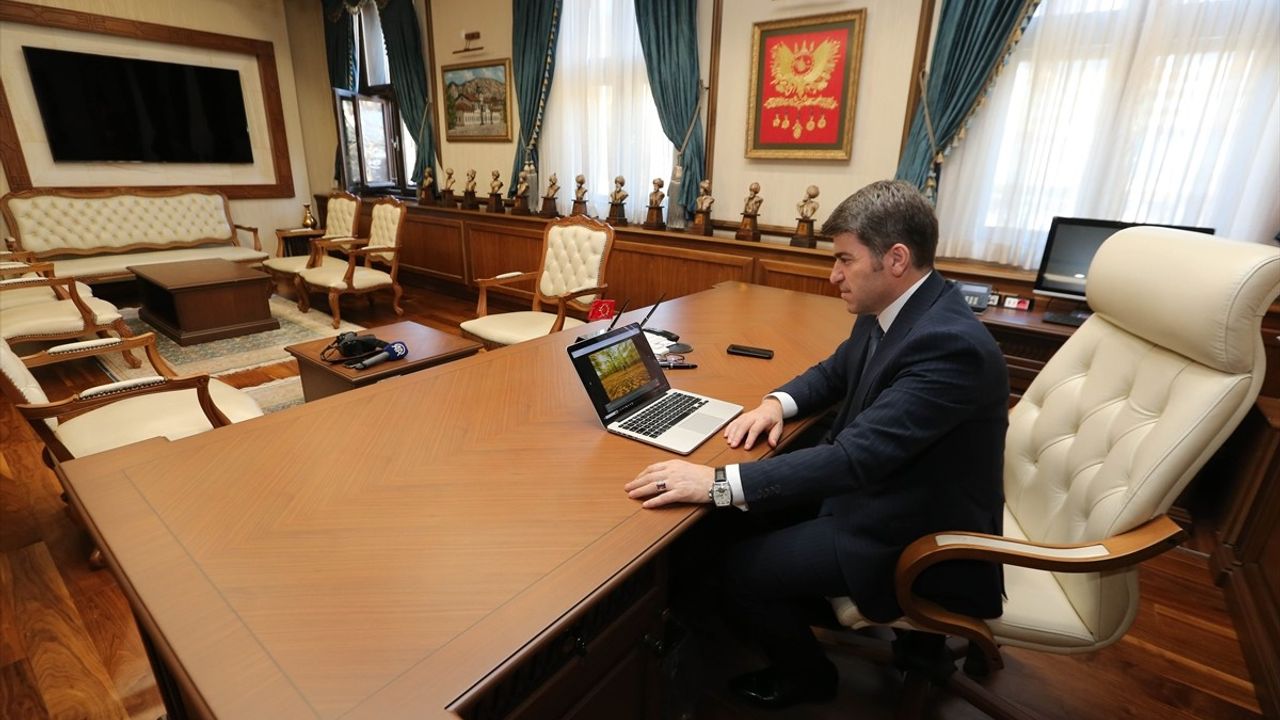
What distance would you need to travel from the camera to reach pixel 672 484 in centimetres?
104

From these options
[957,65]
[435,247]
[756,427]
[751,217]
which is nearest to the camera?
[756,427]

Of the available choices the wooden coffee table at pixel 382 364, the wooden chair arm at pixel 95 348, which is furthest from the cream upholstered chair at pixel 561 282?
the wooden chair arm at pixel 95 348

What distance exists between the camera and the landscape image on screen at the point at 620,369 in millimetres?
1316

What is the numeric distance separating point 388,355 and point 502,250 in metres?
2.55

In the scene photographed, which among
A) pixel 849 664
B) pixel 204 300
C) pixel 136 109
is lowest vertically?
pixel 849 664

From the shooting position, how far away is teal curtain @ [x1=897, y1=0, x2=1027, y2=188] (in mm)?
2715

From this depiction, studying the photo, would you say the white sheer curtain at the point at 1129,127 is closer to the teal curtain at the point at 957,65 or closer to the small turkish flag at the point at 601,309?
the teal curtain at the point at 957,65

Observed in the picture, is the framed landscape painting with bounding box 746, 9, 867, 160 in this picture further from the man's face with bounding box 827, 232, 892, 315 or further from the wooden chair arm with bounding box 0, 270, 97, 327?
the wooden chair arm with bounding box 0, 270, 97, 327

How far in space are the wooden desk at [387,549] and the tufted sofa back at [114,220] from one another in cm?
536

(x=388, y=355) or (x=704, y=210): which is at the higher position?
(x=704, y=210)

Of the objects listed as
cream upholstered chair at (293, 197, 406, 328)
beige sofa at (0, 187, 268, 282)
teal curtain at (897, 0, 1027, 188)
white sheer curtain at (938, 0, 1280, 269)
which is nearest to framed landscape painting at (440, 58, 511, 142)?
cream upholstered chair at (293, 197, 406, 328)

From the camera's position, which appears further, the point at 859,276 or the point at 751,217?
the point at 751,217

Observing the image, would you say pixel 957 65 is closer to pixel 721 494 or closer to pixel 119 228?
pixel 721 494

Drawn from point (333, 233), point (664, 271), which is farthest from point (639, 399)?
point (333, 233)
